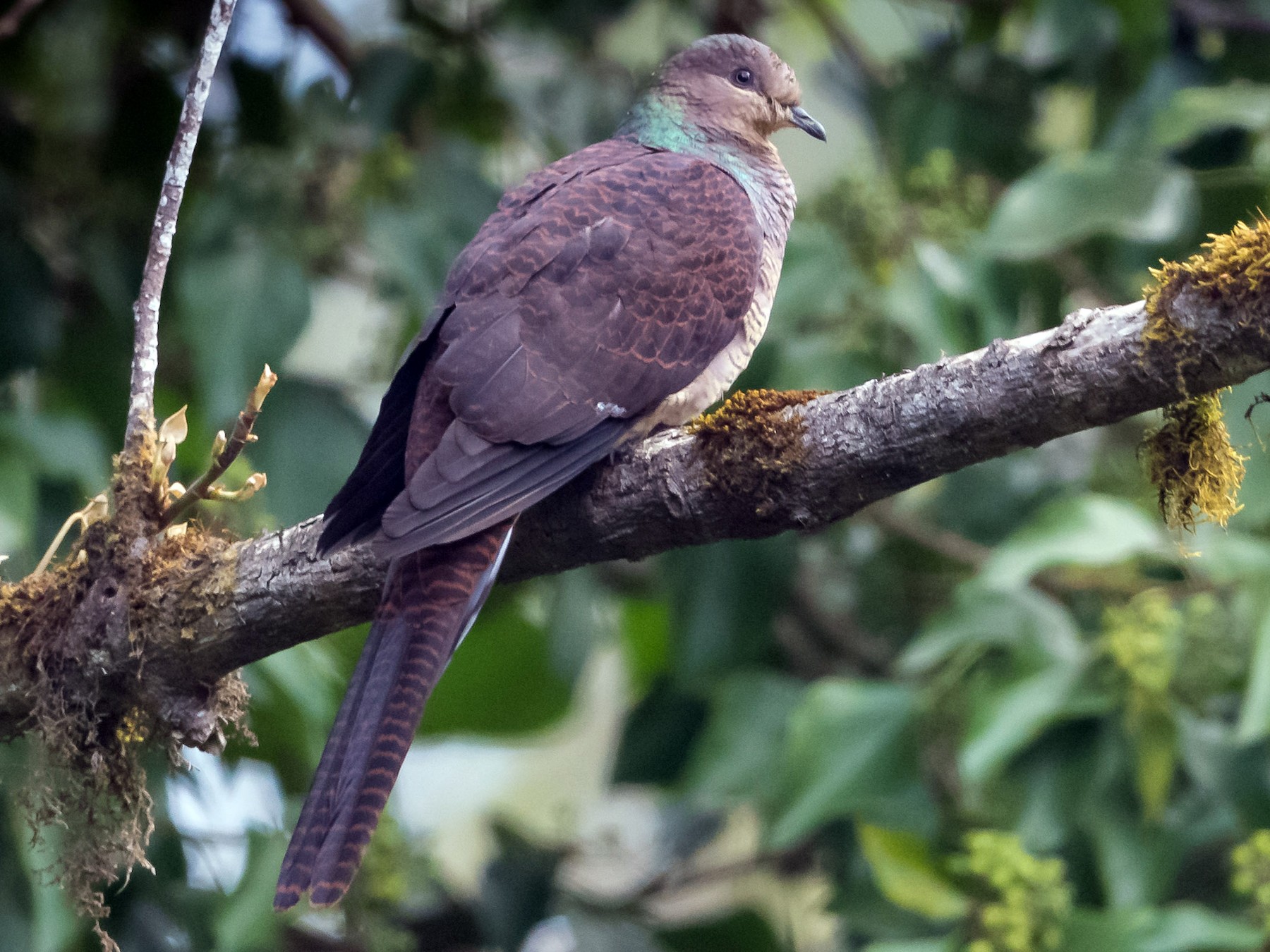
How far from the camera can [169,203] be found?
182 centimetres

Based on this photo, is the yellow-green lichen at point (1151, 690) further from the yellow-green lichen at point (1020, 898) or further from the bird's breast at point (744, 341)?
the bird's breast at point (744, 341)

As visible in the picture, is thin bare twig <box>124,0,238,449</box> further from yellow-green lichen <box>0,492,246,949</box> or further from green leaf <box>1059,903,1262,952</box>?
green leaf <box>1059,903,1262,952</box>

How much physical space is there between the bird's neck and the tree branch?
1040 mm

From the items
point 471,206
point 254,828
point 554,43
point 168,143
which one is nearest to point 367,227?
point 471,206

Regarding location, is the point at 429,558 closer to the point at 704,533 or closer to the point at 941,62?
the point at 704,533

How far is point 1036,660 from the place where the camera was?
279cm

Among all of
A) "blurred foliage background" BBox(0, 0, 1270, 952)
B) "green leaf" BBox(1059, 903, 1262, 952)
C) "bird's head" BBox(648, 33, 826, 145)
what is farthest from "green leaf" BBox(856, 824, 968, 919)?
"bird's head" BBox(648, 33, 826, 145)

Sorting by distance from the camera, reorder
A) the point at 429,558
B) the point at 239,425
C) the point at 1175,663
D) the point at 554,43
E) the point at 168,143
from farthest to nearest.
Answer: the point at 554,43, the point at 168,143, the point at 1175,663, the point at 429,558, the point at 239,425

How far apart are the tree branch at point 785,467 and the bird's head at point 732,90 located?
1.21m

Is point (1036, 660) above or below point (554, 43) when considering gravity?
below

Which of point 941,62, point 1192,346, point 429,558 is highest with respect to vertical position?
point 941,62

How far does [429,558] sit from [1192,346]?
3.55 feet

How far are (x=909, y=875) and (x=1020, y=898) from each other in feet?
0.89

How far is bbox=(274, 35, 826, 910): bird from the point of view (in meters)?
1.84
